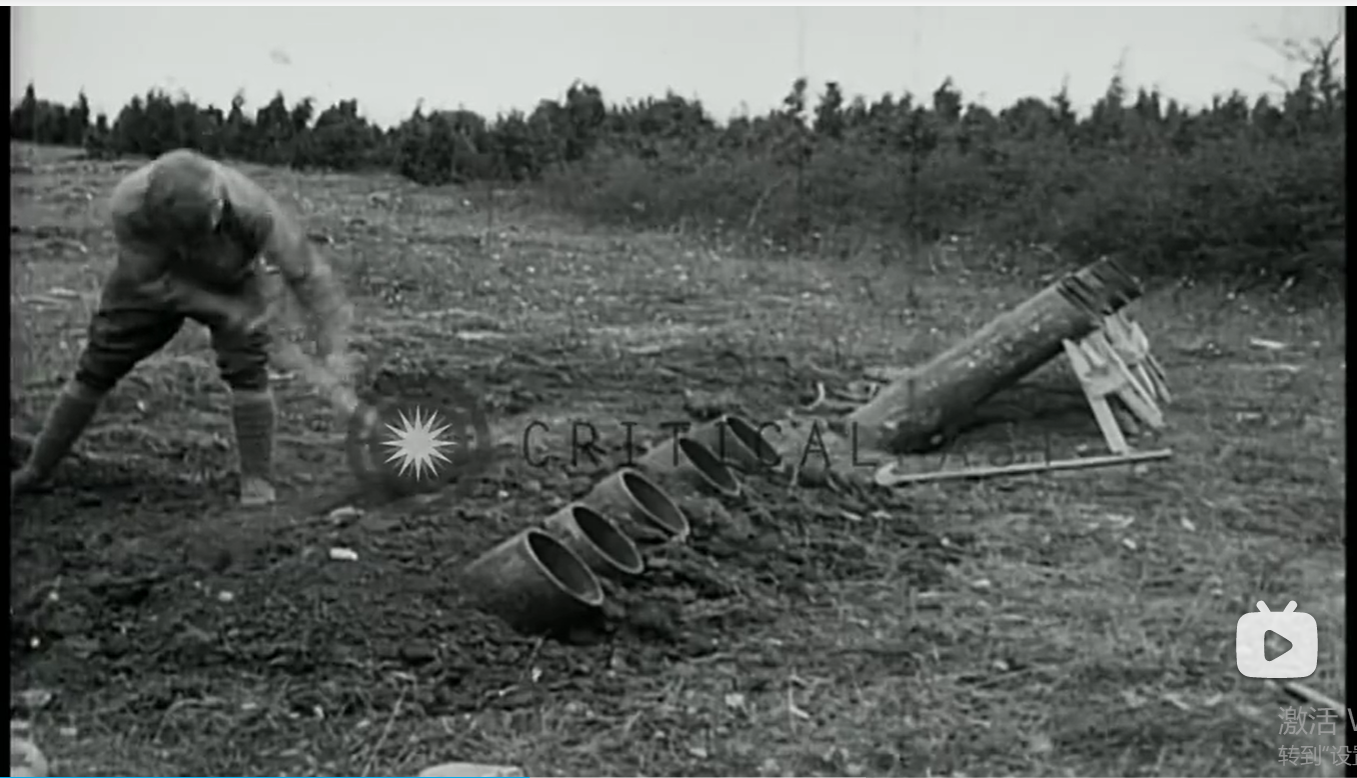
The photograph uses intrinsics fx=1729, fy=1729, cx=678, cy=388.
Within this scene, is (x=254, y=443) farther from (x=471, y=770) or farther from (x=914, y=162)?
(x=914, y=162)

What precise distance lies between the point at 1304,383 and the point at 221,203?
6.98 feet

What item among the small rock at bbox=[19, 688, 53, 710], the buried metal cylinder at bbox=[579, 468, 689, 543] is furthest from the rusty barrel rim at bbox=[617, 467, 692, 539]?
the small rock at bbox=[19, 688, 53, 710]

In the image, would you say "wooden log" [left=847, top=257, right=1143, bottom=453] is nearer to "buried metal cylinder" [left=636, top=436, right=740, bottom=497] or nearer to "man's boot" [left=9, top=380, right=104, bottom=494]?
"buried metal cylinder" [left=636, top=436, right=740, bottom=497]

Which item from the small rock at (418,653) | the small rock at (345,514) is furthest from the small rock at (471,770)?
the small rock at (345,514)

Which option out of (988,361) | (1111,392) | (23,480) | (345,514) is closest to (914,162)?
(988,361)

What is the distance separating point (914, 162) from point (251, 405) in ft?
4.55

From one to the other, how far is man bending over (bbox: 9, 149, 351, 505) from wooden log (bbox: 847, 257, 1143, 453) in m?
1.08

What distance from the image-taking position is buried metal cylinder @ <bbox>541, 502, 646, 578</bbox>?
324cm

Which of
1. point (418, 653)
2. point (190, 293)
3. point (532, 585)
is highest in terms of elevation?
point (190, 293)

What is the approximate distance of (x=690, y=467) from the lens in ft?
11.1

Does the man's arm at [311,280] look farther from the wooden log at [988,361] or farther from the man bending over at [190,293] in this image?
the wooden log at [988,361]

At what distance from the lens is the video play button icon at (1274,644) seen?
3213 mm

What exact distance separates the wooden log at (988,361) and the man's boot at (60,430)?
4.83ft

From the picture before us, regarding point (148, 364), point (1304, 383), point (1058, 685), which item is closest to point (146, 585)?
point (148, 364)
